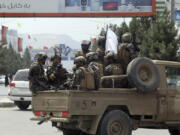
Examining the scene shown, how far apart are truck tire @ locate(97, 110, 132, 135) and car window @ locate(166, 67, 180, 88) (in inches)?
51.8

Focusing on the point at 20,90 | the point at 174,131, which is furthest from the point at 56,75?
the point at 20,90

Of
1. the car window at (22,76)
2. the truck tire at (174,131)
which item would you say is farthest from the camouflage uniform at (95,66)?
the car window at (22,76)

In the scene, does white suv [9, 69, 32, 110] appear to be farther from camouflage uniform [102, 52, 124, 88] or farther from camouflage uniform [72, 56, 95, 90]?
camouflage uniform [72, 56, 95, 90]

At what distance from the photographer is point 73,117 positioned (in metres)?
10.2

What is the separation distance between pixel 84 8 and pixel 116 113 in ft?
93.5

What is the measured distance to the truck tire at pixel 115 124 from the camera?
1038 cm

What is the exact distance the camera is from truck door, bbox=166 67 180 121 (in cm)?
1122

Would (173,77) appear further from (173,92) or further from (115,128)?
(115,128)

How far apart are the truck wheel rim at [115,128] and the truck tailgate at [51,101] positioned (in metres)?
1.02

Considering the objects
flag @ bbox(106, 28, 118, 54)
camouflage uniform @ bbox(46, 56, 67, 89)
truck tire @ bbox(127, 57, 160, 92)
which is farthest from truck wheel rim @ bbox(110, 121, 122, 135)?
flag @ bbox(106, 28, 118, 54)

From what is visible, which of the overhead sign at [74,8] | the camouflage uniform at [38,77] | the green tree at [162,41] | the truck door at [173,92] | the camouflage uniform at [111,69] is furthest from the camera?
the overhead sign at [74,8]

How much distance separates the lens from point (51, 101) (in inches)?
419

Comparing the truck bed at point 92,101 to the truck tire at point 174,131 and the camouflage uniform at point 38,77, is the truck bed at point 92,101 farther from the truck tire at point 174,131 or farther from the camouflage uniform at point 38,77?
the truck tire at point 174,131

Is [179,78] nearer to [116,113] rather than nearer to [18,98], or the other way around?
[116,113]
